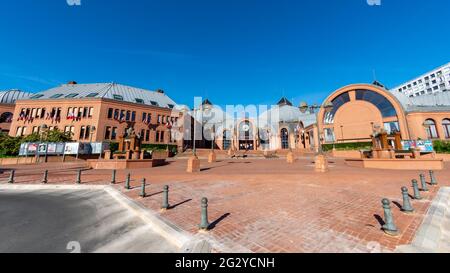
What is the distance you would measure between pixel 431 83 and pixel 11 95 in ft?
487

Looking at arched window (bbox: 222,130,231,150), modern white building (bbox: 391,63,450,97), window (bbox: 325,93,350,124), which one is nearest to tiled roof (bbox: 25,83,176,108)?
arched window (bbox: 222,130,231,150)

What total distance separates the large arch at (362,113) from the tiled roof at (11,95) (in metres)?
75.9

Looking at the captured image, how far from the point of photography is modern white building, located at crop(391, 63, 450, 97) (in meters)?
73.3

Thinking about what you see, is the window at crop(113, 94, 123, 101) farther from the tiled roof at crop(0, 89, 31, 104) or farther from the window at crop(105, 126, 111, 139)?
Answer: the tiled roof at crop(0, 89, 31, 104)

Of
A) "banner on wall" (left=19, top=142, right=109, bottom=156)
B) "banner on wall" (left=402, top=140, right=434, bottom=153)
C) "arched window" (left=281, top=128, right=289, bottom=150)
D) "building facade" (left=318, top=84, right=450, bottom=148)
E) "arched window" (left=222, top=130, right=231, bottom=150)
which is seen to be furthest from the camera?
"arched window" (left=222, top=130, right=231, bottom=150)

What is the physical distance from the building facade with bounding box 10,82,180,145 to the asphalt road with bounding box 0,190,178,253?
34321 mm

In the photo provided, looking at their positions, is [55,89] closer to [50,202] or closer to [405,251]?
[50,202]

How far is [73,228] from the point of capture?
4.92 meters

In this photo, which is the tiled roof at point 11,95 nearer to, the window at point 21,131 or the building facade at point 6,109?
the building facade at point 6,109

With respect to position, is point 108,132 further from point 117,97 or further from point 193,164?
point 193,164

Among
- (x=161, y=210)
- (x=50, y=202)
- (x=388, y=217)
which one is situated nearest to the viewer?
(x=388, y=217)
